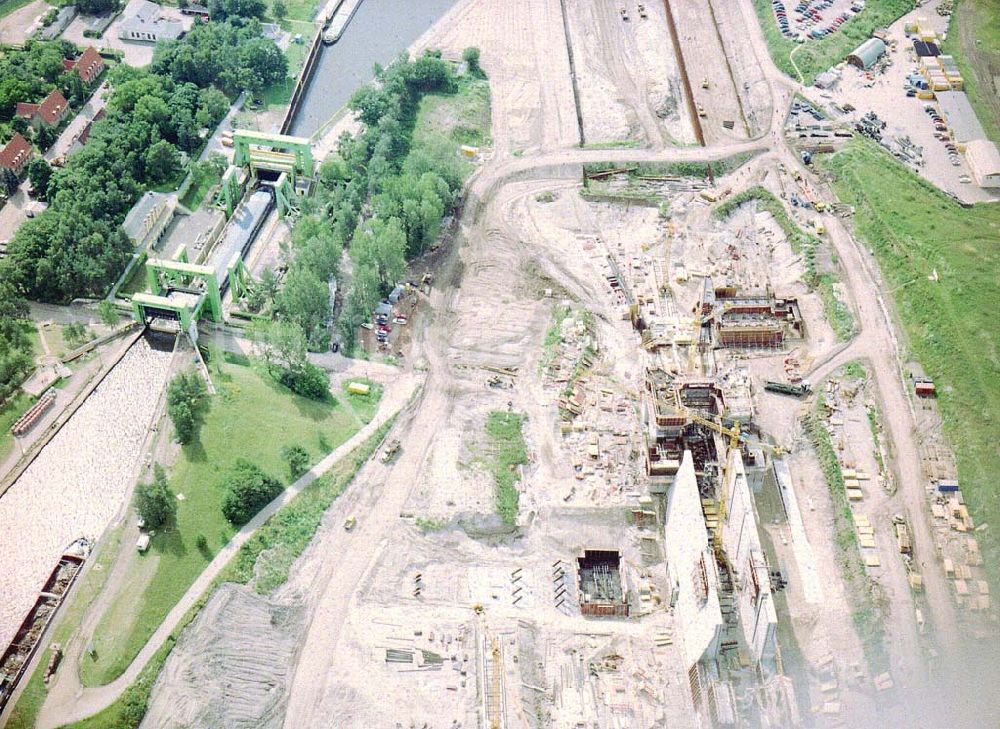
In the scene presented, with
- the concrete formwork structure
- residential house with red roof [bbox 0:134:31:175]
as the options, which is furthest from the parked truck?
residential house with red roof [bbox 0:134:31:175]

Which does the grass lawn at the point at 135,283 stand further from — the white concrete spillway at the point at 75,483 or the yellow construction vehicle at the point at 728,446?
the yellow construction vehicle at the point at 728,446

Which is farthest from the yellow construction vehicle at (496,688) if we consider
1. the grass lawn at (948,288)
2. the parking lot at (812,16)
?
the parking lot at (812,16)

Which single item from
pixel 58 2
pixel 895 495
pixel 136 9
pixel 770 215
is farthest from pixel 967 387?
pixel 58 2

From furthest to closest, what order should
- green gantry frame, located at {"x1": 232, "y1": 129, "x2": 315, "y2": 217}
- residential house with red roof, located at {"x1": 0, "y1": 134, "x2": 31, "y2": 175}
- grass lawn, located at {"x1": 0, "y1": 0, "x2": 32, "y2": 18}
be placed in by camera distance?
grass lawn, located at {"x1": 0, "y1": 0, "x2": 32, "y2": 18} < green gantry frame, located at {"x1": 232, "y1": 129, "x2": 315, "y2": 217} < residential house with red roof, located at {"x1": 0, "y1": 134, "x2": 31, "y2": 175}

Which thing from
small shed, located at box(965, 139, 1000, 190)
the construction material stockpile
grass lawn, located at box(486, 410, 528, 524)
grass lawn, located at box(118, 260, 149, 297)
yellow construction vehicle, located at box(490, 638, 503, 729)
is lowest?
yellow construction vehicle, located at box(490, 638, 503, 729)

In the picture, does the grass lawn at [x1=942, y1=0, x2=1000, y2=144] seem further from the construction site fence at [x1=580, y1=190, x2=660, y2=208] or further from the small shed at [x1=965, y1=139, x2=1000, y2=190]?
the construction site fence at [x1=580, y1=190, x2=660, y2=208]

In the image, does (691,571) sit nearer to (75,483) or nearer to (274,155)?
(75,483)
